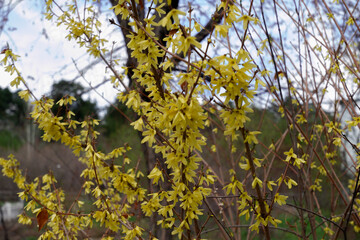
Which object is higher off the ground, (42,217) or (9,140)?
(9,140)

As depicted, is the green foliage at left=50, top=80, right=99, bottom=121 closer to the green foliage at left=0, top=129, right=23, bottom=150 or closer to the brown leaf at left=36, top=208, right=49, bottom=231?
the brown leaf at left=36, top=208, right=49, bottom=231

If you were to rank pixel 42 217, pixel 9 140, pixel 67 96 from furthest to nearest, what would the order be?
pixel 9 140, pixel 67 96, pixel 42 217

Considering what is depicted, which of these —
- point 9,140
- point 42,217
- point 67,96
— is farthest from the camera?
point 9,140

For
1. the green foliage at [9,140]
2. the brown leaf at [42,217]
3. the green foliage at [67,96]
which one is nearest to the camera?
the brown leaf at [42,217]

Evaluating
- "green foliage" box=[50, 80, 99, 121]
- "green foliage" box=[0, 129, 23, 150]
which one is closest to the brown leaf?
"green foliage" box=[50, 80, 99, 121]

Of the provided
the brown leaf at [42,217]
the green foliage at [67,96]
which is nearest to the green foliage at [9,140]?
the green foliage at [67,96]

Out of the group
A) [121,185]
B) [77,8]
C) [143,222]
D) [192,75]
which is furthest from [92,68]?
[192,75]

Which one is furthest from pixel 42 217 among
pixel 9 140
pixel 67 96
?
pixel 9 140

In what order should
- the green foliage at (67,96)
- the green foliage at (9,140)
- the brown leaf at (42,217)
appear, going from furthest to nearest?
1. the green foliage at (9,140)
2. the green foliage at (67,96)
3. the brown leaf at (42,217)

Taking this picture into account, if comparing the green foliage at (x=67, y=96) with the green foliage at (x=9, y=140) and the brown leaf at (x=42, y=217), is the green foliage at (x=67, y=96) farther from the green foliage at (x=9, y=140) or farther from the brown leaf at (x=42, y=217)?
the green foliage at (x=9, y=140)

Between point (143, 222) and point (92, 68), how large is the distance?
1.91 m

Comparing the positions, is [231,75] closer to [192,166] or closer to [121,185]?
[192,166]

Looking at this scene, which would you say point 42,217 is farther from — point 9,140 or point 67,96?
point 9,140

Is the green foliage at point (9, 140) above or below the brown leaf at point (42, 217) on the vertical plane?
above
